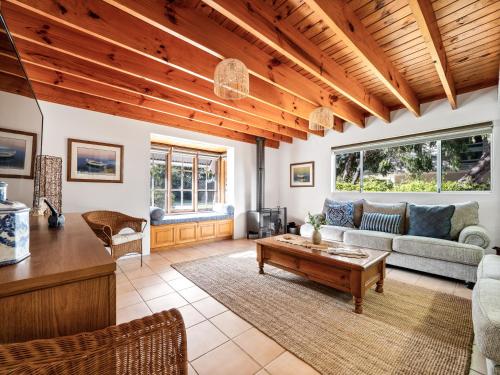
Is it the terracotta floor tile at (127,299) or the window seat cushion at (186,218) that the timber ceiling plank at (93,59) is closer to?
the window seat cushion at (186,218)

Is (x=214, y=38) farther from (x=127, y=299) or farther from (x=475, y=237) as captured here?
(x=475, y=237)

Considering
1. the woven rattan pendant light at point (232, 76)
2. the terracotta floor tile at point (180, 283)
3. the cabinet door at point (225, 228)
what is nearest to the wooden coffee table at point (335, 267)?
the terracotta floor tile at point (180, 283)

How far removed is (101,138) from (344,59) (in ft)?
11.8

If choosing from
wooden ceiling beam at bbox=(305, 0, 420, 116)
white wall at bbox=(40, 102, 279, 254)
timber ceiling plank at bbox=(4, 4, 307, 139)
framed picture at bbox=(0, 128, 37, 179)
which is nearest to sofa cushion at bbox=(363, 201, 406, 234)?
wooden ceiling beam at bbox=(305, 0, 420, 116)

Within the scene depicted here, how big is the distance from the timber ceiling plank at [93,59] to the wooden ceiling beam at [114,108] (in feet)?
3.07

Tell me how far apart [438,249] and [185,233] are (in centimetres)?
401

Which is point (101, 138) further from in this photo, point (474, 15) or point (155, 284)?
point (474, 15)

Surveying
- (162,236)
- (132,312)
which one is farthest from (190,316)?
(162,236)

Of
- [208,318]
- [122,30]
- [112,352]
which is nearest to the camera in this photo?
[112,352]

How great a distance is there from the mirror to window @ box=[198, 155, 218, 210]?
12.4 ft

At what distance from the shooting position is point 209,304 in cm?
226

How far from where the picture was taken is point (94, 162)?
11.2 feet

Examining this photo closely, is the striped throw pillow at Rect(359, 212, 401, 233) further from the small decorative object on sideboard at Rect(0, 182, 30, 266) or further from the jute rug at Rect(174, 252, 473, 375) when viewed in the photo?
the small decorative object on sideboard at Rect(0, 182, 30, 266)

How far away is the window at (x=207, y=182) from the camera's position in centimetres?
553
